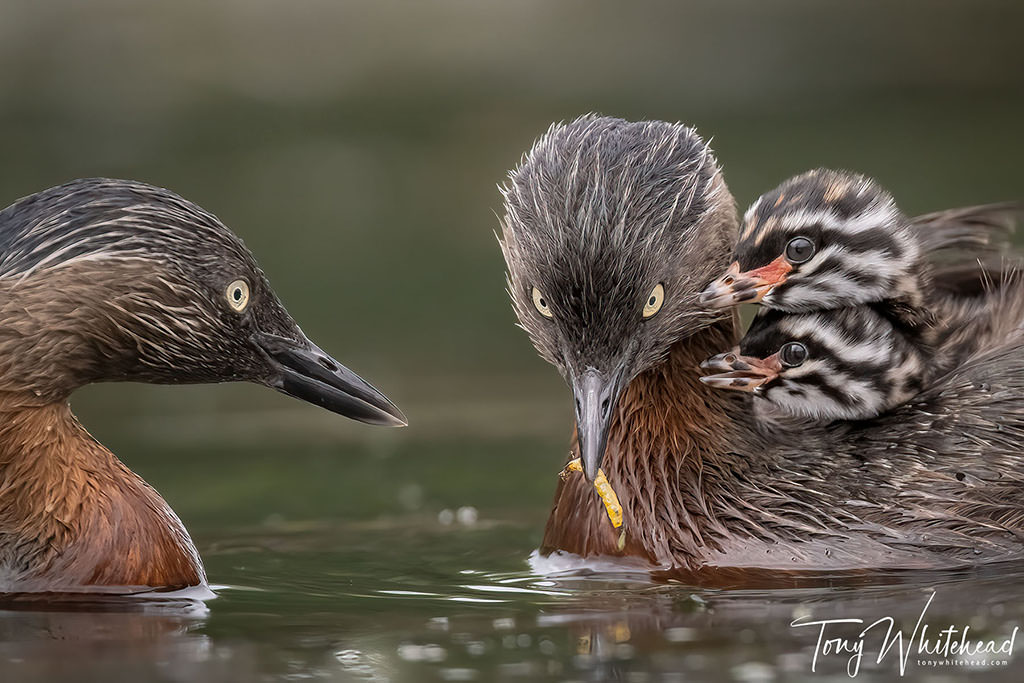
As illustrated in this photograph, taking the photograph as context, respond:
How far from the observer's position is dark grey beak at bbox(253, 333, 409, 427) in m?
6.61

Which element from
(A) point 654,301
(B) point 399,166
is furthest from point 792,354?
(B) point 399,166

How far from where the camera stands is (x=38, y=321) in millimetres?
6168

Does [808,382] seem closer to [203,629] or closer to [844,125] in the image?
[203,629]

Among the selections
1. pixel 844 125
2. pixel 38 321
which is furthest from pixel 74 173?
pixel 38 321

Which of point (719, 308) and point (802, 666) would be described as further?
point (719, 308)

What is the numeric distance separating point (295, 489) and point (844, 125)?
10243 mm

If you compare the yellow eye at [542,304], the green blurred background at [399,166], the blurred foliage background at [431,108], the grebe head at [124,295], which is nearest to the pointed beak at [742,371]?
the yellow eye at [542,304]

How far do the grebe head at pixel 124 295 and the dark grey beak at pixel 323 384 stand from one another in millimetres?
14

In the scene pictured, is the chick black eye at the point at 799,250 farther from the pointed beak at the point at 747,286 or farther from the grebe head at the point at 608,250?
the grebe head at the point at 608,250

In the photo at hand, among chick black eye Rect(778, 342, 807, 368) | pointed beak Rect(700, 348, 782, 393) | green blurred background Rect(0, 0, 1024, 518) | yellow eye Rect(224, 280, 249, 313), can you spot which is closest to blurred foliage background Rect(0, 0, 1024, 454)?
green blurred background Rect(0, 0, 1024, 518)

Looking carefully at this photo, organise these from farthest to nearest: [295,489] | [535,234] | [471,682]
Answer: [295,489] → [535,234] → [471,682]

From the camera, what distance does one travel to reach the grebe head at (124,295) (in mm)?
6180

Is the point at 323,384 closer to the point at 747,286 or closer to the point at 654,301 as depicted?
the point at 654,301

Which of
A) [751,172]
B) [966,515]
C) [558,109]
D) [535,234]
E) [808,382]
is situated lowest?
[966,515]
